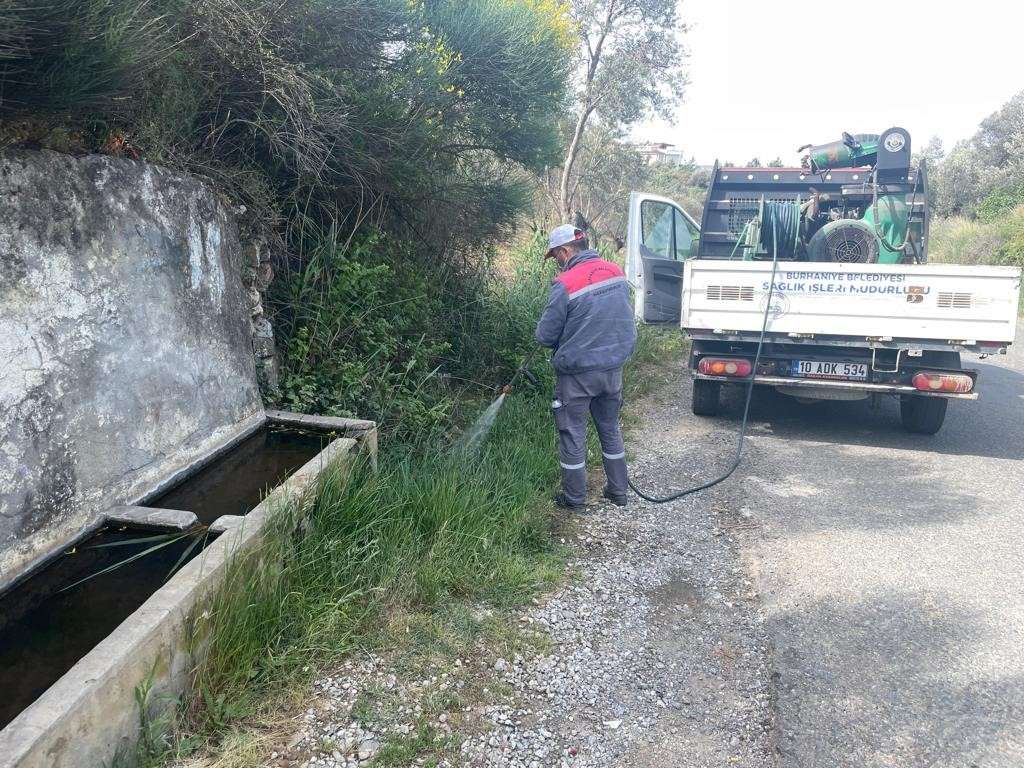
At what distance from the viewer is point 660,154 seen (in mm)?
23734

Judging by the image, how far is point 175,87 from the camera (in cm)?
402

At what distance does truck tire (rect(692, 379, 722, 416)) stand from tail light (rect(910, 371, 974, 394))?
155 centimetres

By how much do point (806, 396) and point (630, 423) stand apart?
1.46 m

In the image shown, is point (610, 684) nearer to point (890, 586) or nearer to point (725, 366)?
point (890, 586)

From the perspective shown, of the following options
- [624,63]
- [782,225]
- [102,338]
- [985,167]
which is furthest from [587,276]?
[985,167]

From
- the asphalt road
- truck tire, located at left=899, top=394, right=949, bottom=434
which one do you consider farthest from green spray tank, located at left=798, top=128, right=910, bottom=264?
the asphalt road

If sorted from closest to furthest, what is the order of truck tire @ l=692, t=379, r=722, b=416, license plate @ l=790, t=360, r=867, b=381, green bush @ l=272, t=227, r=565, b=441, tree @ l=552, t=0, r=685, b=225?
green bush @ l=272, t=227, r=565, b=441, license plate @ l=790, t=360, r=867, b=381, truck tire @ l=692, t=379, r=722, b=416, tree @ l=552, t=0, r=685, b=225

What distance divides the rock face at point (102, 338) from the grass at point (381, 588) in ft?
2.66

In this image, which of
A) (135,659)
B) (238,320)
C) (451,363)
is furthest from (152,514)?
(451,363)

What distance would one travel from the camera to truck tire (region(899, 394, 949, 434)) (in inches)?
242

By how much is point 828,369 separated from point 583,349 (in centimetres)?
258

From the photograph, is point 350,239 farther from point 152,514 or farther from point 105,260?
point 152,514

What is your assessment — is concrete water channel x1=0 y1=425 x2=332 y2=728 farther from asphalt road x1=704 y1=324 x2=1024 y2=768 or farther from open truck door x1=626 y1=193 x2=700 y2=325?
open truck door x1=626 y1=193 x2=700 y2=325

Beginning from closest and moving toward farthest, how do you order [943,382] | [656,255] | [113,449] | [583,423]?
[113,449] < [583,423] < [943,382] < [656,255]
